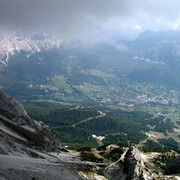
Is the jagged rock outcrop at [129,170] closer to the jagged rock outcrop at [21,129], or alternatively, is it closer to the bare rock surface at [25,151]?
the bare rock surface at [25,151]

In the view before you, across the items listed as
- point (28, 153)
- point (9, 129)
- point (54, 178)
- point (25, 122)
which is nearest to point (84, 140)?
point (25, 122)

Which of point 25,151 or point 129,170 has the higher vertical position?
point 129,170

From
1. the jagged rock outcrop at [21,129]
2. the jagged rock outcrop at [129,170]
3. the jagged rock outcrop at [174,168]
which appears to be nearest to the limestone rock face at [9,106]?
the jagged rock outcrop at [21,129]

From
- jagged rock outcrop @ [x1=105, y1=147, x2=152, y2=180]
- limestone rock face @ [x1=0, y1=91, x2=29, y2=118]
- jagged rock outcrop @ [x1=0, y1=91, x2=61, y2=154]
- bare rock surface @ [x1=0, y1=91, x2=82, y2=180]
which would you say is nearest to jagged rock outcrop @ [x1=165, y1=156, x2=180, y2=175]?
jagged rock outcrop @ [x1=105, y1=147, x2=152, y2=180]

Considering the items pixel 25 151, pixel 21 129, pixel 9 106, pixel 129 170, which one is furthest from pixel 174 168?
pixel 9 106

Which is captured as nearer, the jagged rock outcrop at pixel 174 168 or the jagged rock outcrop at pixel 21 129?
the jagged rock outcrop at pixel 174 168

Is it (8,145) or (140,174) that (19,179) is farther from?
(140,174)

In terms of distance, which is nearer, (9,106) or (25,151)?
(25,151)

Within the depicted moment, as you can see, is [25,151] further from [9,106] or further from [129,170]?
[9,106]
